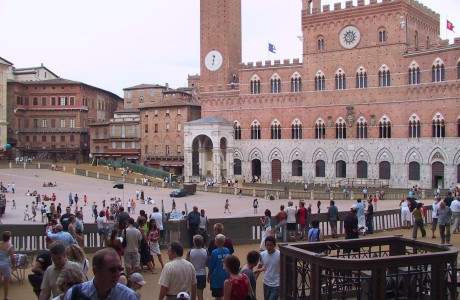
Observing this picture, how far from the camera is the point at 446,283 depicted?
26.9 ft

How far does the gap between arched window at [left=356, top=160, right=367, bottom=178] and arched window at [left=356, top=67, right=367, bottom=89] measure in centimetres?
776

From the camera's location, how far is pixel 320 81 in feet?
190

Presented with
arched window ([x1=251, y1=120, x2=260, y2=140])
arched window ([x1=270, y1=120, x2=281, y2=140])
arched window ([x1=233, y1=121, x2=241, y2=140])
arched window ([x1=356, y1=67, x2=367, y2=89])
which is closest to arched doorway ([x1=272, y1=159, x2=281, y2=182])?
arched window ([x1=270, y1=120, x2=281, y2=140])

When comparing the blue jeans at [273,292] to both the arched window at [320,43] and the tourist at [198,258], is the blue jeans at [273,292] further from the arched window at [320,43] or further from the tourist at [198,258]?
the arched window at [320,43]

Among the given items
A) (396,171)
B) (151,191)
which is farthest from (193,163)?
(396,171)

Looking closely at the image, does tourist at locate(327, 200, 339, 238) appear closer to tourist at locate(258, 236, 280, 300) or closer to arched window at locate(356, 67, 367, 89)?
tourist at locate(258, 236, 280, 300)

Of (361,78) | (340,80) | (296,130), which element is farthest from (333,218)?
(296,130)

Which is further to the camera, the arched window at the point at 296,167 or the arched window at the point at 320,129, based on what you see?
the arched window at the point at 296,167

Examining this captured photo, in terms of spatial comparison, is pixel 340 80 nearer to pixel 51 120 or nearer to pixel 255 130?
pixel 255 130

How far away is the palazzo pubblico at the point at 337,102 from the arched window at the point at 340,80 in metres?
0.11

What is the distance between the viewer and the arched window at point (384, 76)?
53625mm

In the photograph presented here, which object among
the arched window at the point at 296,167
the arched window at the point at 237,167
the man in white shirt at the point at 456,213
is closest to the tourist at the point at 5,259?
the man in white shirt at the point at 456,213

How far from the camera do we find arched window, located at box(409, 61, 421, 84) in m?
51.7

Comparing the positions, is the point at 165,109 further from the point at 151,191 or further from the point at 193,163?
the point at 151,191
